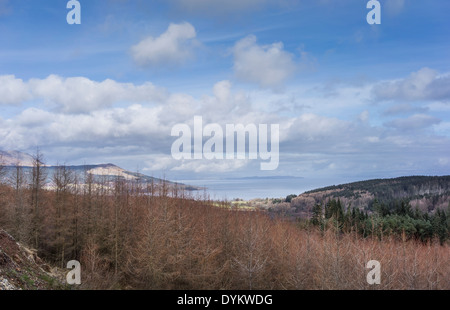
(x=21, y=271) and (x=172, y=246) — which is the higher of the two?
(x=21, y=271)

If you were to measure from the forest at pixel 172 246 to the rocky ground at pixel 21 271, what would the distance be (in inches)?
156

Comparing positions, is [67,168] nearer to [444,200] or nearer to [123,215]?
[123,215]

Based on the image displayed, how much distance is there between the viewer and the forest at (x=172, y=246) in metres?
A: 42.6

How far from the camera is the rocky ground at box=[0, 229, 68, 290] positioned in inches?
1092

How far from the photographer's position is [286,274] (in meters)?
48.7

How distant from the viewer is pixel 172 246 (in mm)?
45188

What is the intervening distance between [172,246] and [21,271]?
1804 centimetres

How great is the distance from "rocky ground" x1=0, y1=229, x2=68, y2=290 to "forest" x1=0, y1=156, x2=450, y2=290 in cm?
397

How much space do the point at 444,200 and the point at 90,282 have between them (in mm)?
164399

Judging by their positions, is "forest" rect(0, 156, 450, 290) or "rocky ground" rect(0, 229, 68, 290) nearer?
"rocky ground" rect(0, 229, 68, 290)

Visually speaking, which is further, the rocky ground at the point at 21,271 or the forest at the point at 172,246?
the forest at the point at 172,246
